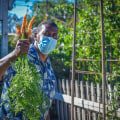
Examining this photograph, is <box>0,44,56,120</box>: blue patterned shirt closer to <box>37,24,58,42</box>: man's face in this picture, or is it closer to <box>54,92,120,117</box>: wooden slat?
<box>37,24,58,42</box>: man's face

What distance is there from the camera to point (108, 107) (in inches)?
145

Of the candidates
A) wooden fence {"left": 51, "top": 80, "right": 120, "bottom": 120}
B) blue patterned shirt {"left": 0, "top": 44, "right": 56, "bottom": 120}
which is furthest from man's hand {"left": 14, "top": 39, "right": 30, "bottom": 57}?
wooden fence {"left": 51, "top": 80, "right": 120, "bottom": 120}

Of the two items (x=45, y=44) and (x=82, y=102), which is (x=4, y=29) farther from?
(x=82, y=102)

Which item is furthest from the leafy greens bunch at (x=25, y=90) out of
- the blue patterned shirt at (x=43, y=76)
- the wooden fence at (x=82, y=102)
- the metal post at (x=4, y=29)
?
the wooden fence at (x=82, y=102)

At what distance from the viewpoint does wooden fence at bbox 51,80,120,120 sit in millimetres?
3785

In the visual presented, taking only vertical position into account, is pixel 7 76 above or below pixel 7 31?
below

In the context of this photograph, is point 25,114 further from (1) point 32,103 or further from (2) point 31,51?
(2) point 31,51

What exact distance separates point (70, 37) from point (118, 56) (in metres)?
1.26

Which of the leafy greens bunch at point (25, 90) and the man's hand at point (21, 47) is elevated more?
the man's hand at point (21, 47)

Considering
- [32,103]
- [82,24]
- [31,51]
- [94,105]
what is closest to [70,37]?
[82,24]

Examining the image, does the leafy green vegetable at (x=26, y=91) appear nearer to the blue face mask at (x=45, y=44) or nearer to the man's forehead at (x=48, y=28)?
the blue face mask at (x=45, y=44)

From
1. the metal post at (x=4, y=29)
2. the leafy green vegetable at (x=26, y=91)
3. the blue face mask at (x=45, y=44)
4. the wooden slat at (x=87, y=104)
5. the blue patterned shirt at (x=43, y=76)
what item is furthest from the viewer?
the wooden slat at (x=87, y=104)

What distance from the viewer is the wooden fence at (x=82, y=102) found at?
379 centimetres

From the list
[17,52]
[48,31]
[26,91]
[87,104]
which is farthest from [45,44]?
[87,104]
